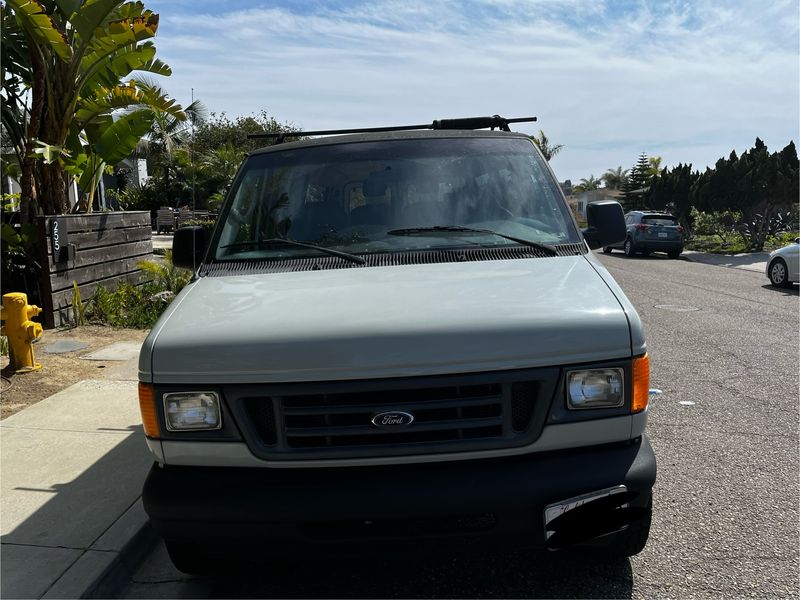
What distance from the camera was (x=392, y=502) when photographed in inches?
100

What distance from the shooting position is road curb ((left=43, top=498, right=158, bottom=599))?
315 cm

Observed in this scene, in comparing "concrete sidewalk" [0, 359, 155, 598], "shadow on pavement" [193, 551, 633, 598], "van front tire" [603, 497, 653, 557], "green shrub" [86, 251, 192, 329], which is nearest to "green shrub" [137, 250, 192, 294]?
"green shrub" [86, 251, 192, 329]

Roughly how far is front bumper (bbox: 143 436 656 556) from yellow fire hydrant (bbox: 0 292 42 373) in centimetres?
455

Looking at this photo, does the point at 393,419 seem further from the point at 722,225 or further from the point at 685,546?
the point at 722,225

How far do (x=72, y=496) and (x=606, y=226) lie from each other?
3.55 m

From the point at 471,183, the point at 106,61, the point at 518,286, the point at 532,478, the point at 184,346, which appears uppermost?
the point at 106,61

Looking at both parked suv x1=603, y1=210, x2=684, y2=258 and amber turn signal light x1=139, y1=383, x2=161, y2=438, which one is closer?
amber turn signal light x1=139, y1=383, x2=161, y2=438

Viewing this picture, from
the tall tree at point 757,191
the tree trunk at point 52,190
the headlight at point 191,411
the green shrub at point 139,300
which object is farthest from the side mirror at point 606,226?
the tall tree at point 757,191

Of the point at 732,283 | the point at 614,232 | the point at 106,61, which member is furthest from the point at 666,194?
the point at 614,232

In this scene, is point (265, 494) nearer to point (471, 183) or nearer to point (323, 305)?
point (323, 305)

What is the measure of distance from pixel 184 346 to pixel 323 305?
559 mm

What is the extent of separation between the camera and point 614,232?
422 centimetres

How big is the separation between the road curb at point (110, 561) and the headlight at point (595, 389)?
2.29m

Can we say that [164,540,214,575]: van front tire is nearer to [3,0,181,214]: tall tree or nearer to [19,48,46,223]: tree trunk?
[3,0,181,214]: tall tree
